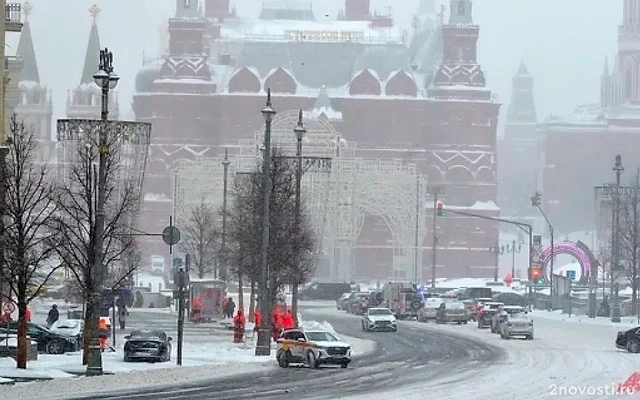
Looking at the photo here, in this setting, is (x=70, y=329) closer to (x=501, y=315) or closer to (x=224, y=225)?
(x=501, y=315)

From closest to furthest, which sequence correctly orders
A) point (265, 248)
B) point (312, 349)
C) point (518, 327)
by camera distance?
point (312, 349) < point (265, 248) < point (518, 327)

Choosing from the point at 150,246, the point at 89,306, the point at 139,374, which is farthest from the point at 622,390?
the point at 150,246

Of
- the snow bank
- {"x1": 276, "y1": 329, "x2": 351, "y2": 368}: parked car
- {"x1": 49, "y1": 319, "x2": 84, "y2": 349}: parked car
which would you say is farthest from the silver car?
{"x1": 276, "y1": 329, "x2": 351, "y2": 368}: parked car

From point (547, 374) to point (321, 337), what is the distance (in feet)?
25.6

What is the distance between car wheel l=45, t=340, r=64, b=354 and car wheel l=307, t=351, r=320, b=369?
379 inches

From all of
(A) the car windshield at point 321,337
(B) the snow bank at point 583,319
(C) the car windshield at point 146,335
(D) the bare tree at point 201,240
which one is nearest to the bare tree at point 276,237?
(B) the snow bank at point 583,319

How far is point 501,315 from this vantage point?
2835 inches

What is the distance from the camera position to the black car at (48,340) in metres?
54.5

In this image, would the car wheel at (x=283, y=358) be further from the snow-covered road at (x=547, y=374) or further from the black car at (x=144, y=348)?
the snow-covered road at (x=547, y=374)

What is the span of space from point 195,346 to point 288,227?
39.7 feet

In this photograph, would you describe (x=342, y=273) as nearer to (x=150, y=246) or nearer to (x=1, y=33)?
(x=150, y=246)

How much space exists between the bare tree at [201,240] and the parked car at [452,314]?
17476 mm

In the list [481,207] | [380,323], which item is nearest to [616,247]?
[380,323]

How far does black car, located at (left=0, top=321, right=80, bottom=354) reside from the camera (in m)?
54.5
